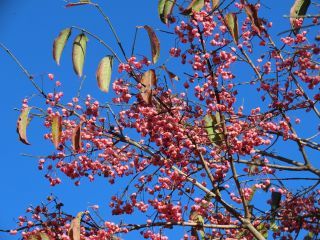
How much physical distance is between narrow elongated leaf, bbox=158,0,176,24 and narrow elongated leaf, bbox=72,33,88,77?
435 mm

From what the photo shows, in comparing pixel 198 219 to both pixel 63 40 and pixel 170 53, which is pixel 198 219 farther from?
pixel 63 40

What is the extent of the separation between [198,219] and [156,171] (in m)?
0.36

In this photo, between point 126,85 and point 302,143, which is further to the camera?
point 302,143

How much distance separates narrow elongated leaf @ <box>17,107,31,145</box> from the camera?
2.63 meters

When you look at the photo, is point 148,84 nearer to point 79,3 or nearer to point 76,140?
point 76,140

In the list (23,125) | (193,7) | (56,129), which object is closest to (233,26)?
(193,7)

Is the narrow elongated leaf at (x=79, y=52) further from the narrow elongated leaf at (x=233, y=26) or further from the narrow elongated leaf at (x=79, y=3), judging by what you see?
the narrow elongated leaf at (x=233, y=26)

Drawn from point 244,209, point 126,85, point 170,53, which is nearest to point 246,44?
point 170,53

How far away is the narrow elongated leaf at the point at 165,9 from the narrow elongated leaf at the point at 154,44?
0.16m

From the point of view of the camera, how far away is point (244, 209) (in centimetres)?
278

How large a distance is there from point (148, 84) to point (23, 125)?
73cm

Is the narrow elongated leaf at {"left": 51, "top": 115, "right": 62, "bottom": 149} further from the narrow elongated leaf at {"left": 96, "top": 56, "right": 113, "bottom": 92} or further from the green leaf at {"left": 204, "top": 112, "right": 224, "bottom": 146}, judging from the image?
the green leaf at {"left": 204, "top": 112, "right": 224, "bottom": 146}

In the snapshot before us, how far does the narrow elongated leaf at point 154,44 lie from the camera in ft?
8.40

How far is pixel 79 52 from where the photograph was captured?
2729 mm
